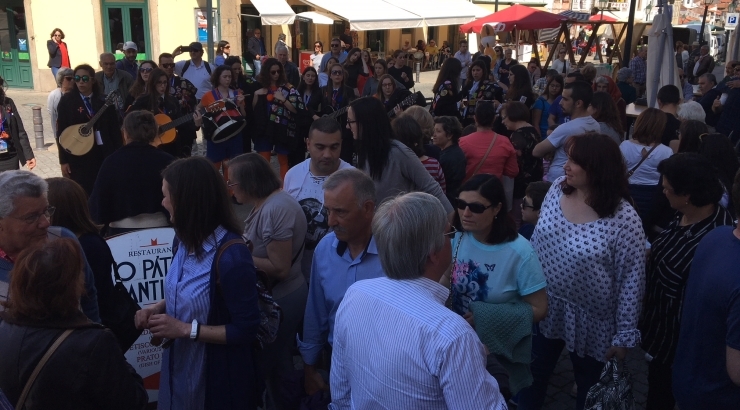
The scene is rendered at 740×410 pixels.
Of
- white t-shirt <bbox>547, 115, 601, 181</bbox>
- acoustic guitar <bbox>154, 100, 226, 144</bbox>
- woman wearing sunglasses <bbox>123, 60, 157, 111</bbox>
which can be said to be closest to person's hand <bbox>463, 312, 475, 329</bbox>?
white t-shirt <bbox>547, 115, 601, 181</bbox>

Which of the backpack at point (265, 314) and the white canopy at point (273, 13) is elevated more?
the white canopy at point (273, 13)

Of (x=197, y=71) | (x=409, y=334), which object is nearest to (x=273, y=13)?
(x=197, y=71)

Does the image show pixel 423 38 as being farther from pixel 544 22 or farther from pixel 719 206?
pixel 719 206

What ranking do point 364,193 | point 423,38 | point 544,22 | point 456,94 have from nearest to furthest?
point 364,193
point 456,94
point 544,22
point 423,38

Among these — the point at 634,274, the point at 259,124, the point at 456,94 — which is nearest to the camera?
the point at 634,274

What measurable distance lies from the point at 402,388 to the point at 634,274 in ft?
5.77

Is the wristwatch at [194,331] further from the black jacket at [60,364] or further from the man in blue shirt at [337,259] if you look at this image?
the man in blue shirt at [337,259]

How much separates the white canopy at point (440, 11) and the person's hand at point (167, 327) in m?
20.8

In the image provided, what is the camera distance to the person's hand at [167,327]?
2439 millimetres

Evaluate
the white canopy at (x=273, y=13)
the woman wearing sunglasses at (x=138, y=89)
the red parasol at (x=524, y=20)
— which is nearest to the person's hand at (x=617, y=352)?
the woman wearing sunglasses at (x=138, y=89)

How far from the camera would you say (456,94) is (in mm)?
8859

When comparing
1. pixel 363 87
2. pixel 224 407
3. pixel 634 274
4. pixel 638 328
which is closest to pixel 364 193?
pixel 224 407

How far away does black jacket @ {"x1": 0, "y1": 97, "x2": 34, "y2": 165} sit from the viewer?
622 cm

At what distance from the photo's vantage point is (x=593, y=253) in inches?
120
